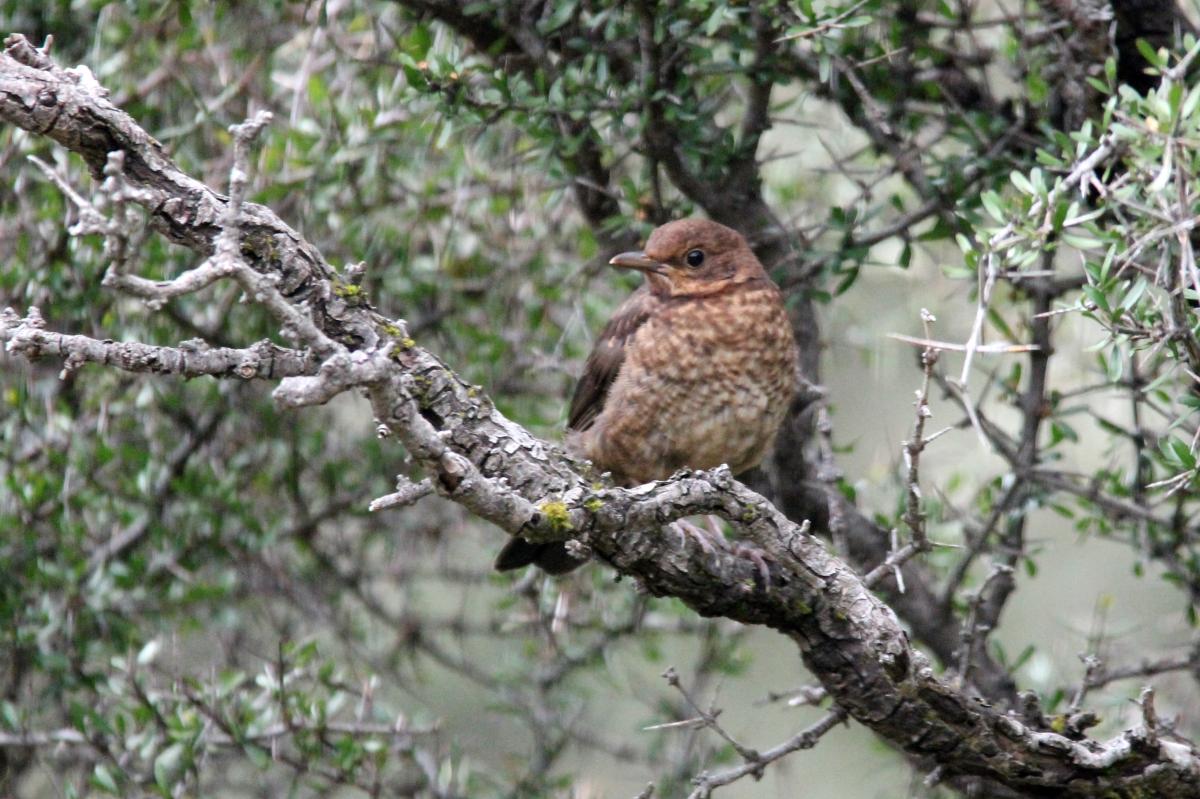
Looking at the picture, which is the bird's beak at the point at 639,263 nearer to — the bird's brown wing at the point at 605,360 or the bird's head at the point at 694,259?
the bird's head at the point at 694,259

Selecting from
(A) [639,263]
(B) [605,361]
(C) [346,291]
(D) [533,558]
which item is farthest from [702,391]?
(C) [346,291]

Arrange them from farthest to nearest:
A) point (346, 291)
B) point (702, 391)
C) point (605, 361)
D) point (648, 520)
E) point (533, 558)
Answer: point (605, 361) → point (702, 391) → point (533, 558) → point (648, 520) → point (346, 291)

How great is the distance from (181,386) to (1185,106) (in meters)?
3.17

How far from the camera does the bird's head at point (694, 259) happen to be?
4223mm

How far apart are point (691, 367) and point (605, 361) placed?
0.90 ft

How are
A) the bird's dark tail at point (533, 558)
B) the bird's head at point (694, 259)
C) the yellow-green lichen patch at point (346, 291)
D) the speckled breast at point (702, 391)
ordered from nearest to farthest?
1. the yellow-green lichen patch at point (346, 291)
2. the bird's dark tail at point (533, 558)
3. the speckled breast at point (702, 391)
4. the bird's head at point (694, 259)

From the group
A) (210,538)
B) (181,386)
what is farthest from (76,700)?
(181,386)

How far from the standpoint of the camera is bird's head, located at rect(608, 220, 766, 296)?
4.22 meters

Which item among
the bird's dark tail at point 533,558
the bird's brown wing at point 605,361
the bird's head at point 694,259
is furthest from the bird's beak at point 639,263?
the bird's dark tail at point 533,558

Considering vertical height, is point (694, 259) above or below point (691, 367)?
above

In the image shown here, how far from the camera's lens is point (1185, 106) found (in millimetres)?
2746

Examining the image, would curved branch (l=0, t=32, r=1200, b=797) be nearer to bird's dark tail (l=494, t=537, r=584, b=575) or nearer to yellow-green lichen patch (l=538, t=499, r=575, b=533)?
yellow-green lichen patch (l=538, t=499, r=575, b=533)

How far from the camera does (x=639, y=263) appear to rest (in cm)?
425

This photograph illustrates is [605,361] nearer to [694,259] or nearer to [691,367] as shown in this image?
[691,367]
